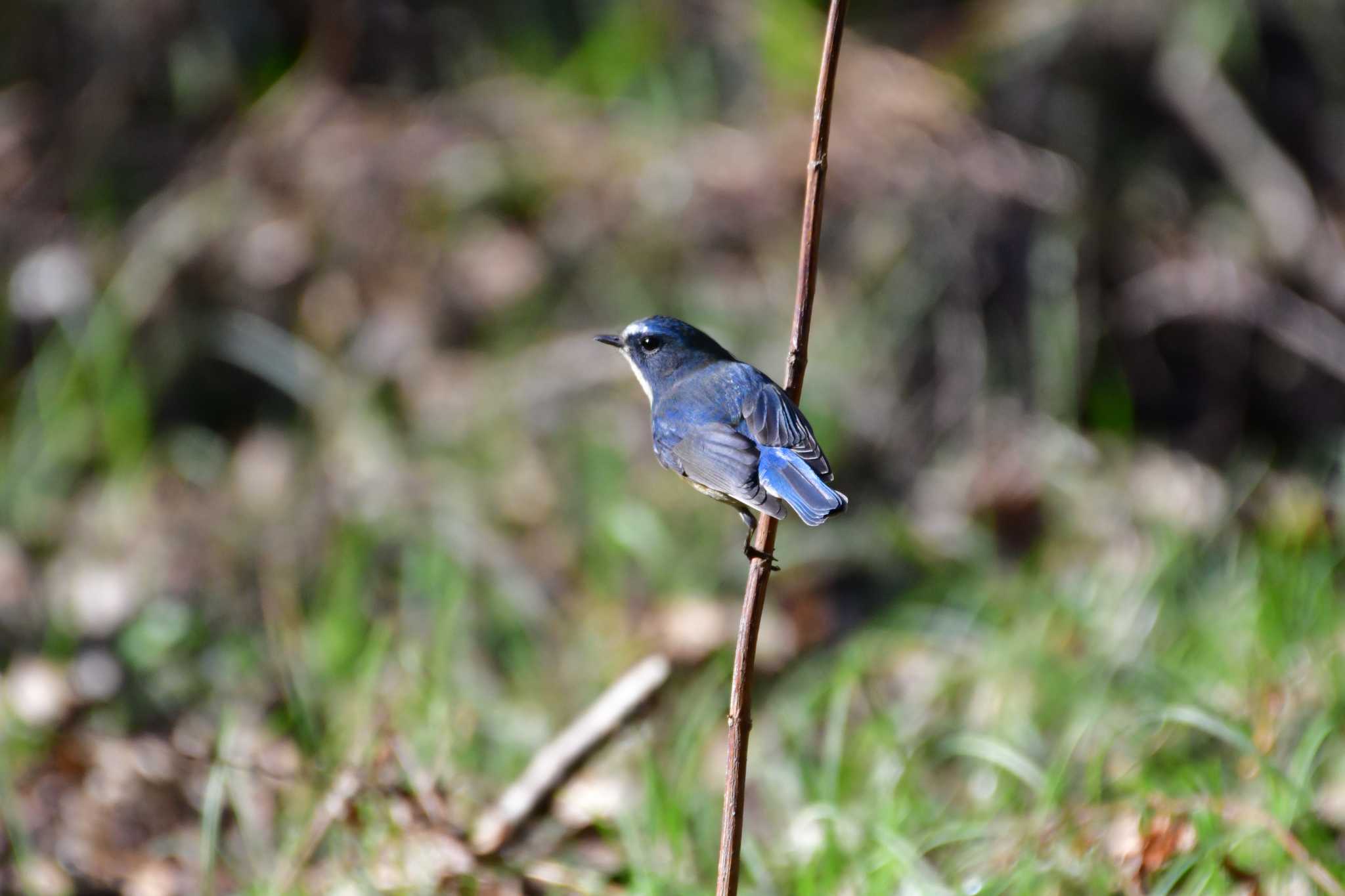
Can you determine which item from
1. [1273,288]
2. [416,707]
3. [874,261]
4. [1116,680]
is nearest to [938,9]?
[874,261]

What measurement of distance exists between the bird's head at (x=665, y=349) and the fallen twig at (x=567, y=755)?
657 mm

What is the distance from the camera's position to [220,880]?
2.65 meters

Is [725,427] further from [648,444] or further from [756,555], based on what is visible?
[648,444]

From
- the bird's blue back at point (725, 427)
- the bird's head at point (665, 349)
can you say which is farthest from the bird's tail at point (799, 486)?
the bird's head at point (665, 349)

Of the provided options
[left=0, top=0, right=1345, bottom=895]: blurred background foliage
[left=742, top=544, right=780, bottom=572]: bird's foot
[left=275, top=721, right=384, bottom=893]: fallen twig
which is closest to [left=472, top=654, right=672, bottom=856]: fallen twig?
[left=0, top=0, right=1345, bottom=895]: blurred background foliage

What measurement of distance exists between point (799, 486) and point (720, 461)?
109 millimetres

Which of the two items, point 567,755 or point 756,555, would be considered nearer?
point 756,555

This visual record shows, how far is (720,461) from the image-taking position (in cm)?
147

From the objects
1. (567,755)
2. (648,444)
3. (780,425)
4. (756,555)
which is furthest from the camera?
(648,444)

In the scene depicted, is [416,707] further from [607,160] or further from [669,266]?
[607,160]

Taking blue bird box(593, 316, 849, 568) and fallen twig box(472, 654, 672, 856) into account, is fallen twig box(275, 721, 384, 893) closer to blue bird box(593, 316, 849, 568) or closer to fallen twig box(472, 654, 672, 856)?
fallen twig box(472, 654, 672, 856)

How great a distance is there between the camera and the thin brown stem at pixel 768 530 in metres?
1.42

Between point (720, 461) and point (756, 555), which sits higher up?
point (720, 461)

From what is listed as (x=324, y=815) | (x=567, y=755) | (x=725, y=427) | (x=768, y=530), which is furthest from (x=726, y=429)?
(x=324, y=815)
